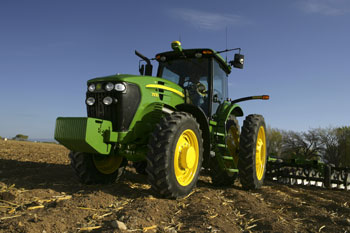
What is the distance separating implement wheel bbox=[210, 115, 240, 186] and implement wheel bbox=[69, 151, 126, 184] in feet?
5.92

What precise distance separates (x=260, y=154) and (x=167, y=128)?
10.9ft

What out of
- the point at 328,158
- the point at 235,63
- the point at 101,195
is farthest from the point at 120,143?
the point at 328,158

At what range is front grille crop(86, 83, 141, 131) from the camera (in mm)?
4387

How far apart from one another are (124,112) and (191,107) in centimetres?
115

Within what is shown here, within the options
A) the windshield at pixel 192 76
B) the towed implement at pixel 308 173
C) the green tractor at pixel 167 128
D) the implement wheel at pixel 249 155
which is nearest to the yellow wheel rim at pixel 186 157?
the green tractor at pixel 167 128

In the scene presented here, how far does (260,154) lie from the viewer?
653 centimetres

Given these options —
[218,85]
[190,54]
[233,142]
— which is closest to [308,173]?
[233,142]

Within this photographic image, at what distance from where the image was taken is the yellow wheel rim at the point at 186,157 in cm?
420

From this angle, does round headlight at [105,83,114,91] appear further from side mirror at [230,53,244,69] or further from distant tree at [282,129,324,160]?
distant tree at [282,129,324,160]

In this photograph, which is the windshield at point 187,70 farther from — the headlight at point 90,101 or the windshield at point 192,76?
the headlight at point 90,101

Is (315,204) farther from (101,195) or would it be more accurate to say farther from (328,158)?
(328,158)

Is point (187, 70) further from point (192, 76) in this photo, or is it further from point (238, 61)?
point (238, 61)

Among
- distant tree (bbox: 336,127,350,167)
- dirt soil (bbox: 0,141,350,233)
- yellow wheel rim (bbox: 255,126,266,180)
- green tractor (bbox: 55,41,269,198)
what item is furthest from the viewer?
distant tree (bbox: 336,127,350,167)

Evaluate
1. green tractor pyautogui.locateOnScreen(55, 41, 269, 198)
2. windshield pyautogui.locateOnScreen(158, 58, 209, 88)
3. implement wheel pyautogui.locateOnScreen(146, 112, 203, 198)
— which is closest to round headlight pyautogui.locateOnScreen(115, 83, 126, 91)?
green tractor pyautogui.locateOnScreen(55, 41, 269, 198)
